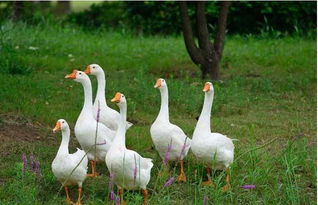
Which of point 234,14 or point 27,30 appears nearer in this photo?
point 27,30

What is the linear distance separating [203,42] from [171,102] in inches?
66.6

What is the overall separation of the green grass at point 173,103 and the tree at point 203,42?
0.29 metres

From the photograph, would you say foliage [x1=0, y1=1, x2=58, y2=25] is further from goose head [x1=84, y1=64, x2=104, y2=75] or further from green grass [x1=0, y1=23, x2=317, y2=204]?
goose head [x1=84, y1=64, x2=104, y2=75]

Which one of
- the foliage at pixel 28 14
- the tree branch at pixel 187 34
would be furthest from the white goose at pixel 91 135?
the foliage at pixel 28 14

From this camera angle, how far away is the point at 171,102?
384 inches

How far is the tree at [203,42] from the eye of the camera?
1099 cm

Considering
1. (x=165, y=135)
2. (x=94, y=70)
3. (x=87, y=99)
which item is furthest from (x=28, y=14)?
(x=165, y=135)

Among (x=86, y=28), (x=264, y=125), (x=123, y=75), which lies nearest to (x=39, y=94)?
(x=123, y=75)

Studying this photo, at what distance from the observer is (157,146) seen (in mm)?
6859

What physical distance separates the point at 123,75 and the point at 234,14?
5.86 m

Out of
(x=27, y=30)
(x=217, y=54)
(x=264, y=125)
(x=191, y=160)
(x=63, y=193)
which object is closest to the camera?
(x=63, y=193)

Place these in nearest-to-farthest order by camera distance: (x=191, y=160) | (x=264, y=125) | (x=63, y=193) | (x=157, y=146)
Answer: (x=63, y=193) → (x=157, y=146) → (x=191, y=160) → (x=264, y=125)

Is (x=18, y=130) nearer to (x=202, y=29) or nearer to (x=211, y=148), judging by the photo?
(x=211, y=148)

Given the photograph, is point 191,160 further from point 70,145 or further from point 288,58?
point 288,58
